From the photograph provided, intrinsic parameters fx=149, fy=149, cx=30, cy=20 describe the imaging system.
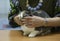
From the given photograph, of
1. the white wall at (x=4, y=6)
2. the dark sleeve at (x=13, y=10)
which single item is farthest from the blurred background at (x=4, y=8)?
the dark sleeve at (x=13, y=10)

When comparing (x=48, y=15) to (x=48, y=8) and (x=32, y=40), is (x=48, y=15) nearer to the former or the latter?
(x=48, y=8)

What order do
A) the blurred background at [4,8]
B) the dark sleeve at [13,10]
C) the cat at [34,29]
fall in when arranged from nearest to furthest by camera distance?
the cat at [34,29] → the dark sleeve at [13,10] → the blurred background at [4,8]

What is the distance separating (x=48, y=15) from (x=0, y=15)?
58 centimetres

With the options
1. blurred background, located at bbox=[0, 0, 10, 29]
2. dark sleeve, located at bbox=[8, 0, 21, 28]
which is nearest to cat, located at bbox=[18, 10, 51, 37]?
dark sleeve, located at bbox=[8, 0, 21, 28]

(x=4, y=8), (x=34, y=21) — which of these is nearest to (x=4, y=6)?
(x=4, y=8)

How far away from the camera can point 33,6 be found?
1089 millimetres

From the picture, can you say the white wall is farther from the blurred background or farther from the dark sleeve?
the dark sleeve

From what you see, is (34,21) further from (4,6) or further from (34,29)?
(4,6)

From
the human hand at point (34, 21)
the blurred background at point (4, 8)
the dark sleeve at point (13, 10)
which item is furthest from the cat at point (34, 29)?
the blurred background at point (4, 8)

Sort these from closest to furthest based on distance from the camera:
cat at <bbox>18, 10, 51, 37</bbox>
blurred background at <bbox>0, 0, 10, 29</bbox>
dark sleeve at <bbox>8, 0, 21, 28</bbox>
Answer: cat at <bbox>18, 10, 51, 37</bbox>, dark sleeve at <bbox>8, 0, 21, 28</bbox>, blurred background at <bbox>0, 0, 10, 29</bbox>

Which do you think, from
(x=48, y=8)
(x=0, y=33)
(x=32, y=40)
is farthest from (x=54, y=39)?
(x=0, y=33)

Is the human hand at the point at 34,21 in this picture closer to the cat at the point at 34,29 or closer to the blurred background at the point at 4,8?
the cat at the point at 34,29

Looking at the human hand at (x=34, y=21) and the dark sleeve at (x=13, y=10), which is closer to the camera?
the human hand at (x=34, y=21)

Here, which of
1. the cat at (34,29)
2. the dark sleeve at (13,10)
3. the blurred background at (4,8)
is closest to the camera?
the cat at (34,29)
